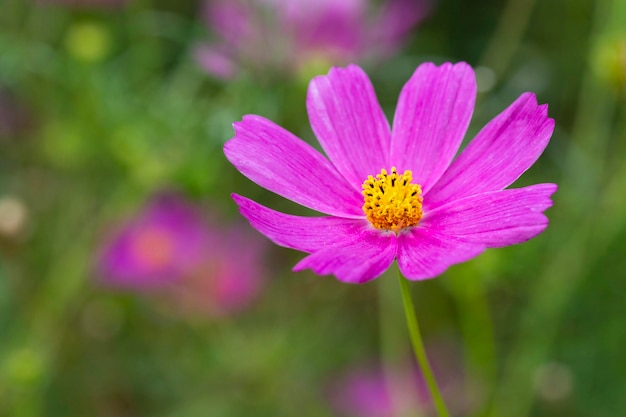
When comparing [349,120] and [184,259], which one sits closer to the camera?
[349,120]

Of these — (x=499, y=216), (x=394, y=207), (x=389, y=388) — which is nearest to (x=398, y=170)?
(x=394, y=207)

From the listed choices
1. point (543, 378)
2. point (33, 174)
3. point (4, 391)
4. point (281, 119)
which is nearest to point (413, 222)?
point (543, 378)

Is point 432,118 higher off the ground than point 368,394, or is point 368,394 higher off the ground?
point 432,118

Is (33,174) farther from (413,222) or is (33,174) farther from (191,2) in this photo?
(413,222)

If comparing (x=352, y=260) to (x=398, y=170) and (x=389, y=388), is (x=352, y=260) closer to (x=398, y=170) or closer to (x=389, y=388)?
(x=398, y=170)

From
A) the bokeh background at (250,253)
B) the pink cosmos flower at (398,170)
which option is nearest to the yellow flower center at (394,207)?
the pink cosmos flower at (398,170)

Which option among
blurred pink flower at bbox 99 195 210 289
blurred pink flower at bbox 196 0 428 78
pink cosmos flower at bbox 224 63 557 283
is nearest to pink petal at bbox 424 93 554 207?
pink cosmos flower at bbox 224 63 557 283
